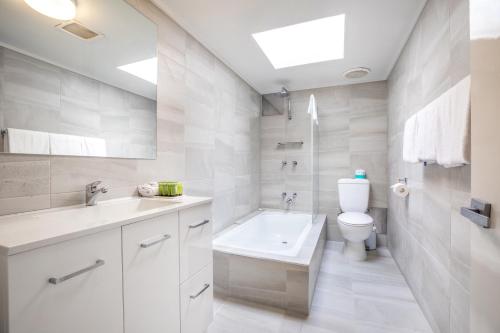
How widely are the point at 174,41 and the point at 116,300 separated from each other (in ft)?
6.00

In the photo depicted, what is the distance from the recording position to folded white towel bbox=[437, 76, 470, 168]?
3.35ft

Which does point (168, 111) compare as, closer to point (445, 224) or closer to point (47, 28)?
point (47, 28)

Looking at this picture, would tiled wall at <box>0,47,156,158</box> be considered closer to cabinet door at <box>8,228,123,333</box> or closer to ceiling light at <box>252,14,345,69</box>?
cabinet door at <box>8,228,123,333</box>

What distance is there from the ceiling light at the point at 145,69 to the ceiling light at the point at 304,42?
0.98 meters

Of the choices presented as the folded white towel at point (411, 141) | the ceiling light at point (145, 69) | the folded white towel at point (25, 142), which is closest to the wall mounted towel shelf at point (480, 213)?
the folded white towel at point (411, 141)

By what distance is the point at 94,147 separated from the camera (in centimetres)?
129

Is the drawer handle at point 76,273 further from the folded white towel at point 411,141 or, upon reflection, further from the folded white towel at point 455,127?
the folded white towel at point 411,141

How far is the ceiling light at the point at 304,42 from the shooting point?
2.10m

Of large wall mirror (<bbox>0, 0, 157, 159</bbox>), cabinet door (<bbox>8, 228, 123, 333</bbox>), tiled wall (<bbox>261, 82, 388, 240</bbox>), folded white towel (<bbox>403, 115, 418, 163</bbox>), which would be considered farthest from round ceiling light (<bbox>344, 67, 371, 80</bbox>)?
cabinet door (<bbox>8, 228, 123, 333</bbox>)

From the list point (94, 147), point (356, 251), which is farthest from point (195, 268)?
point (356, 251)

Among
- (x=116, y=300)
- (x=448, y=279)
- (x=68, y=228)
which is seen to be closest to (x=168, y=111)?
(x=68, y=228)

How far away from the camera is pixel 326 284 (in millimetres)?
2154

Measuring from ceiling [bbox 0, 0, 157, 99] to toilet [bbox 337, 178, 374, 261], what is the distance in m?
2.37

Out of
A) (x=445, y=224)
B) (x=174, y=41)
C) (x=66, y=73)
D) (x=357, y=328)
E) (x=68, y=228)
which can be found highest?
(x=174, y=41)
